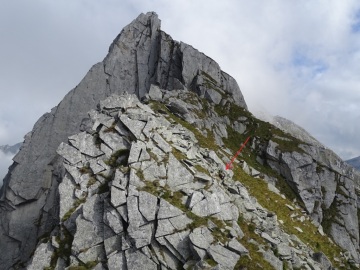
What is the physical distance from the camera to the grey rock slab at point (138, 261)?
22516mm

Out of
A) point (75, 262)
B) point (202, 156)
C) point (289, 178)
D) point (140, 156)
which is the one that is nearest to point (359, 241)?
point (289, 178)

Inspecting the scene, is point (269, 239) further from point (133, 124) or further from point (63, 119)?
point (63, 119)

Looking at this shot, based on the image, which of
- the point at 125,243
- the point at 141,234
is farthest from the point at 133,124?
the point at 125,243

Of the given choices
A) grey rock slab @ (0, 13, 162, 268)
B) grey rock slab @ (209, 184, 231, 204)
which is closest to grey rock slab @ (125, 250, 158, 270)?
grey rock slab @ (209, 184, 231, 204)

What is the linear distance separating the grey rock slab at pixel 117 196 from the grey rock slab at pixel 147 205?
4.61 ft

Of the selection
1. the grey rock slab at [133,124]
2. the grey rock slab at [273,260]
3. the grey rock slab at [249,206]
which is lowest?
the grey rock slab at [273,260]

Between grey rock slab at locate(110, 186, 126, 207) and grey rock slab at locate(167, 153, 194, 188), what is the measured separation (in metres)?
4.04

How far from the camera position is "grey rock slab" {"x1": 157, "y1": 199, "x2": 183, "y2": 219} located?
2414cm

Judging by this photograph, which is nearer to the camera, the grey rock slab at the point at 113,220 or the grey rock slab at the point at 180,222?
the grey rock slab at the point at 180,222

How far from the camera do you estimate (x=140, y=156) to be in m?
29.2

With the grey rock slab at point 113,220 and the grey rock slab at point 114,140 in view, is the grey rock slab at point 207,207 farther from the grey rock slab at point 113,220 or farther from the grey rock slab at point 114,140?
the grey rock slab at point 114,140

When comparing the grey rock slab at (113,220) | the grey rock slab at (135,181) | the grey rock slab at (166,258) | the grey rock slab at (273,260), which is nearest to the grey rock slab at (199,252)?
the grey rock slab at (166,258)

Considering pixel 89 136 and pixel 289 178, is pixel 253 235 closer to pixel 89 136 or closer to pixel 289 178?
pixel 89 136

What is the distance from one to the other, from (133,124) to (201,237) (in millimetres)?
14594
